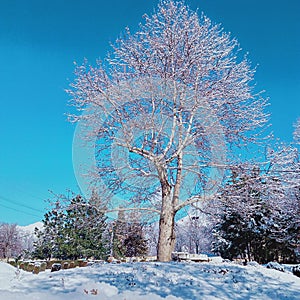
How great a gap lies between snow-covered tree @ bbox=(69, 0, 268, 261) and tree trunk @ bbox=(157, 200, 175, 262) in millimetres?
26

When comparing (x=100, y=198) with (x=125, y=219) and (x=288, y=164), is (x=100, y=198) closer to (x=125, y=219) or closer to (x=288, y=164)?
(x=125, y=219)

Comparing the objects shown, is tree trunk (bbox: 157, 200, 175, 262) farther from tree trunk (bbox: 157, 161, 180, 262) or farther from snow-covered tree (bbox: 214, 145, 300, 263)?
snow-covered tree (bbox: 214, 145, 300, 263)

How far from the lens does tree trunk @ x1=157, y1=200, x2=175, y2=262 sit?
8273 millimetres

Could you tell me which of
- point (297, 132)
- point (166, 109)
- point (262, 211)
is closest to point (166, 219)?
point (166, 109)

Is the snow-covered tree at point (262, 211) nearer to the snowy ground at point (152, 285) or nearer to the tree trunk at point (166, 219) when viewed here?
the tree trunk at point (166, 219)

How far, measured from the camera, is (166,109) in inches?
346

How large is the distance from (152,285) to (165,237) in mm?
3134

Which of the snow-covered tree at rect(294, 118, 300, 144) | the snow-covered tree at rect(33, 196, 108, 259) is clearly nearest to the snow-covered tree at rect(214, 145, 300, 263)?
the snow-covered tree at rect(294, 118, 300, 144)

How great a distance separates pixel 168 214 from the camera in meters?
8.52

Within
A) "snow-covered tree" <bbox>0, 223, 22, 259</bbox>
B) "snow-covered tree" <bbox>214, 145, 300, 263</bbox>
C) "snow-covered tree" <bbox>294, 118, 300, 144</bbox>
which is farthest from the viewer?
"snow-covered tree" <bbox>0, 223, 22, 259</bbox>

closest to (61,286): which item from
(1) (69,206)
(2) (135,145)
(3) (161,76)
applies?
(1) (69,206)

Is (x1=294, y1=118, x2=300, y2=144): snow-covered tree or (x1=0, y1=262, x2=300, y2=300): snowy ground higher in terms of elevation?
(x1=294, y1=118, x2=300, y2=144): snow-covered tree

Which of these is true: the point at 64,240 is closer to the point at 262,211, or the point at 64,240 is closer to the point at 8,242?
the point at 262,211

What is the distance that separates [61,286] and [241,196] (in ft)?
17.3
